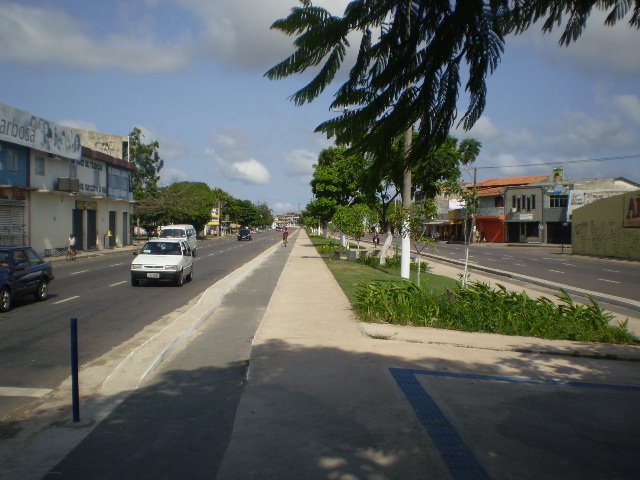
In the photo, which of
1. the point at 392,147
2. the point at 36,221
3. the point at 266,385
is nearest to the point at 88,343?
the point at 266,385

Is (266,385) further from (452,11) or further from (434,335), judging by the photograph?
(452,11)

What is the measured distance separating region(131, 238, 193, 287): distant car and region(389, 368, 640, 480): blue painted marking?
12617mm

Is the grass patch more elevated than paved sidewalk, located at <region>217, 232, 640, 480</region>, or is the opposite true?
the grass patch

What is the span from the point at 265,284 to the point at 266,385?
13045 mm

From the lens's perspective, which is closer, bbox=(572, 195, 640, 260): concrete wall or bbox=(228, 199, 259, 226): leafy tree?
bbox=(572, 195, 640, 260): concrete wall

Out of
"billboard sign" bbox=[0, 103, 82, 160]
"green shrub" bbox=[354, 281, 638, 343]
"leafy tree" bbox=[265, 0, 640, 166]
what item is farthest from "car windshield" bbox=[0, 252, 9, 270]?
"billboard sign" bbox=[0, 103, 82, 160]

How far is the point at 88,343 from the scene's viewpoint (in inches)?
389

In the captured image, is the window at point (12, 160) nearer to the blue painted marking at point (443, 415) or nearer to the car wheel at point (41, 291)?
the car wheel at point (41, 291)

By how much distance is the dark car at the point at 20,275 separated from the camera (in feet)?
43.7

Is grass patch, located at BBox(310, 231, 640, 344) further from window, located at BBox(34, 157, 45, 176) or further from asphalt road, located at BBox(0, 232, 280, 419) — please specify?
window, located at BBox(34, 157, 45, 176)

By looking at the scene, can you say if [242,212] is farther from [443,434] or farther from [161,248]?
[443,434]

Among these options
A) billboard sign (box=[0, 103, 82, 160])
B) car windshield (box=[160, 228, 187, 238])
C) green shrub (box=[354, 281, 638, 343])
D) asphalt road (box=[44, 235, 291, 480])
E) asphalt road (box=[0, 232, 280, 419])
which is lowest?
asphalt road (box=[0, 232, 280, 419])

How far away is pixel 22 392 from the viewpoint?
22.8ft

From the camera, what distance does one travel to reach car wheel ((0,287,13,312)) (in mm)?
13133
